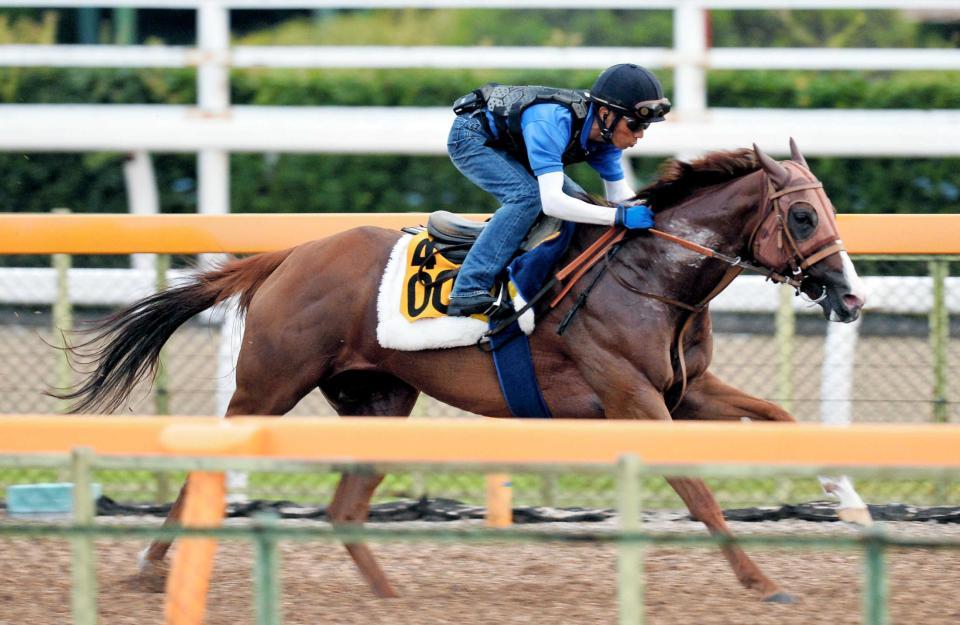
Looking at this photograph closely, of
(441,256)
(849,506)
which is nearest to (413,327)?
(441,256)

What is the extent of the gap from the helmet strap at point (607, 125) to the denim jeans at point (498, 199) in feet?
0.73

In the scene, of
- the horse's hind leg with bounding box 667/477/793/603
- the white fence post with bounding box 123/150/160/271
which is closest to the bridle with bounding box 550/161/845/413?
the horse's hind leg with bounding box 667/477/793/603

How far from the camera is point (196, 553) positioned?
3.04m

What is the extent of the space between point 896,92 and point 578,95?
21.5 feet

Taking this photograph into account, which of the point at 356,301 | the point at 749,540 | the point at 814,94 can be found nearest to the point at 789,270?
the point at 356,301

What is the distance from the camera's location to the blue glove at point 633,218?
4.51 metres

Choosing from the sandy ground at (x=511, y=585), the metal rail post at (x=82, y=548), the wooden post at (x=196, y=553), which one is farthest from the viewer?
the sandy ground at (x=511, y=585)

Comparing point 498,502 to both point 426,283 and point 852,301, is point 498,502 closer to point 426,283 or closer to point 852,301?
point 426,283

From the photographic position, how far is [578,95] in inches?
181

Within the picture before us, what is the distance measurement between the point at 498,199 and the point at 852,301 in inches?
49.7

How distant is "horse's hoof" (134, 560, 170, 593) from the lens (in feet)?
14.7

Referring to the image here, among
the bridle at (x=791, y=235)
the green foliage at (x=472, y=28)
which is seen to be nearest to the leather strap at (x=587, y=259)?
the bridle at (x=791, y=235)

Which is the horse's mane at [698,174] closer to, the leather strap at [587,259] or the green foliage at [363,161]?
the leather strap at [587,259]

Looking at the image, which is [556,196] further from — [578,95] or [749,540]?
[749,540]
